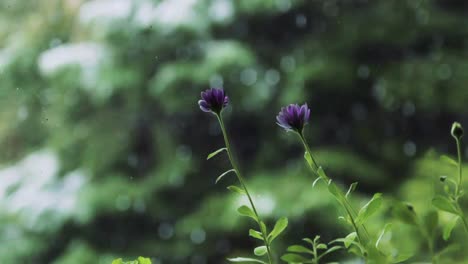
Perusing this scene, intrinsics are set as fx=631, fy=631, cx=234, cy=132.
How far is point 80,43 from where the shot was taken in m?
2.12

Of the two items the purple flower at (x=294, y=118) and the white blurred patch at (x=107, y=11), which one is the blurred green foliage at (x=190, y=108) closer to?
the white blurred patch at (x=107, y=11)

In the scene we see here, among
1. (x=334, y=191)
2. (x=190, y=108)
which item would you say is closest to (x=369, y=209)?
(x=334, y=191)

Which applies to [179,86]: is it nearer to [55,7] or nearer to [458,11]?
[55,7]

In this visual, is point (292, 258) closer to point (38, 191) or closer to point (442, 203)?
point (442, 203)

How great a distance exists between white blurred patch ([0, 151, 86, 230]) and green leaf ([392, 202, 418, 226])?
169cm

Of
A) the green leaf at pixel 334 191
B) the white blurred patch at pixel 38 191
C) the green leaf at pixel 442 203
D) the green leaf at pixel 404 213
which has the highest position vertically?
the green leaf at pixel 334 191

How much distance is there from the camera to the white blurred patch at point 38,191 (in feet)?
6.36

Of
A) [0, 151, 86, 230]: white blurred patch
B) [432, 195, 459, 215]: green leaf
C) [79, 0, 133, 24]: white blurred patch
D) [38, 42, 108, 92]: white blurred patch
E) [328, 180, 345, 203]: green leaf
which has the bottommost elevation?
[0, 151, 86, 230]: white blurred patch

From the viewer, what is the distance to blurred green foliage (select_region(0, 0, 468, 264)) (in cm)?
192

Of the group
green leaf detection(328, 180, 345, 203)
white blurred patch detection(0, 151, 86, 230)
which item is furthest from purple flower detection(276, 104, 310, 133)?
white blurred patch detection(0, 151, 86, 230)

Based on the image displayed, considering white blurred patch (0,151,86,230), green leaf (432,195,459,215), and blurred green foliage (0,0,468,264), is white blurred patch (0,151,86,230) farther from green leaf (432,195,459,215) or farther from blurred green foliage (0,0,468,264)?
green leaf (432,195,459,215)

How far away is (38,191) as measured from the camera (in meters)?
1.99

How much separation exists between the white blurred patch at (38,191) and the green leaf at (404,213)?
1685 millimetres

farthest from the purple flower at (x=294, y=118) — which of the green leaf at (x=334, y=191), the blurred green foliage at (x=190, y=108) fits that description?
the blurred green foliage at (x=190, y=108)
